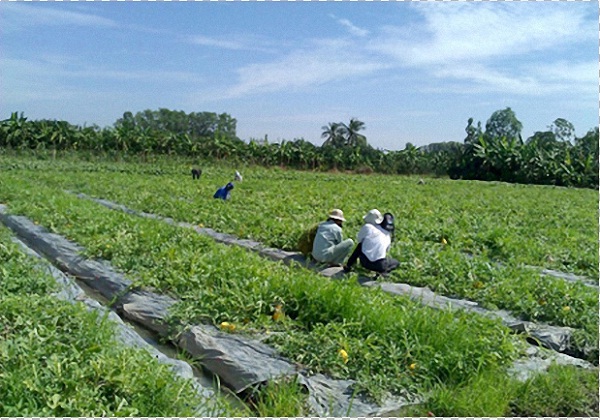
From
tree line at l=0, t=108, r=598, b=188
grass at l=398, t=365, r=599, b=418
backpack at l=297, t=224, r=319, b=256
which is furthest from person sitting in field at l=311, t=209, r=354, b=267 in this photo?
tree line at l=0, t=108, r=598, b=188

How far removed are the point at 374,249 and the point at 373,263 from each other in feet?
0.56

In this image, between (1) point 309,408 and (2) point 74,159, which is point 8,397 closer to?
(1) point 309,408

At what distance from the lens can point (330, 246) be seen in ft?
24.0

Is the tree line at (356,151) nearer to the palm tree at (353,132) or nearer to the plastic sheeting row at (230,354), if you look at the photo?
the palm tree at (353,132)

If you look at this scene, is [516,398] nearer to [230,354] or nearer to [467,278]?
[230,354]

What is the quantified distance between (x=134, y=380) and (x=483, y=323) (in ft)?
9.27

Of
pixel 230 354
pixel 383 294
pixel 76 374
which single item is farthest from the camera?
pixel 383 294

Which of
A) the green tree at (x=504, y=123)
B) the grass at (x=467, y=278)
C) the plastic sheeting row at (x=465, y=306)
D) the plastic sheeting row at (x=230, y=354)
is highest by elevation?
the green tree at (x=504, y=123)

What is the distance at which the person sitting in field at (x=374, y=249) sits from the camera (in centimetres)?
675

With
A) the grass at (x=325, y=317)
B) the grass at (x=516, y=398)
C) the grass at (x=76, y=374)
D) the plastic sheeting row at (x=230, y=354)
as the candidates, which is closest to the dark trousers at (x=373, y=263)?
the grass at (x=325, y=317)

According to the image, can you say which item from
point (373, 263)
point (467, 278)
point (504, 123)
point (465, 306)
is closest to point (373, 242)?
point (373, 263)

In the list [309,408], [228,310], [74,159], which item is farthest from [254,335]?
[74,159]

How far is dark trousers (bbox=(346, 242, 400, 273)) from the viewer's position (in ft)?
22.2

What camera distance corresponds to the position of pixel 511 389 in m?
3.76
